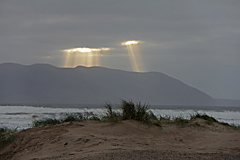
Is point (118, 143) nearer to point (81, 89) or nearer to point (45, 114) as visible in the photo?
point (45, 114)

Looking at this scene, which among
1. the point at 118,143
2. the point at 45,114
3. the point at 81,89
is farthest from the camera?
the point at 81,89

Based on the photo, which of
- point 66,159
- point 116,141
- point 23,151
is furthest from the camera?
point 23,151

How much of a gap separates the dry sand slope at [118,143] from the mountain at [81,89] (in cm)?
14244

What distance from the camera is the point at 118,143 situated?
650 centimetres

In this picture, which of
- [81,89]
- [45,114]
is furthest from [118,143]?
[81,89]

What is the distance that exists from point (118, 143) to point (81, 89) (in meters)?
169

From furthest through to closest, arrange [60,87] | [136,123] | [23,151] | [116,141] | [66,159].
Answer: [60,87], [136,123], [23,151], [116,141], [66,159]

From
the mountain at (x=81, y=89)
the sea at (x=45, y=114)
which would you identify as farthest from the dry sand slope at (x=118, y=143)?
the mountain at (x=81, y=89)

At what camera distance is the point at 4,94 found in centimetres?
15962

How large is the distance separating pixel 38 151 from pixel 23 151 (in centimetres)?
60

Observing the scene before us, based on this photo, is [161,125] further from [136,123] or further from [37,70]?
[37,70]

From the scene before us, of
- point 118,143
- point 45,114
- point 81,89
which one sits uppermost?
point 81,89

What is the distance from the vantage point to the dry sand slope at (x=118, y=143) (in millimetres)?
5555

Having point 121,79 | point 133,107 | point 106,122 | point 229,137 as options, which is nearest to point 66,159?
point 106,122
